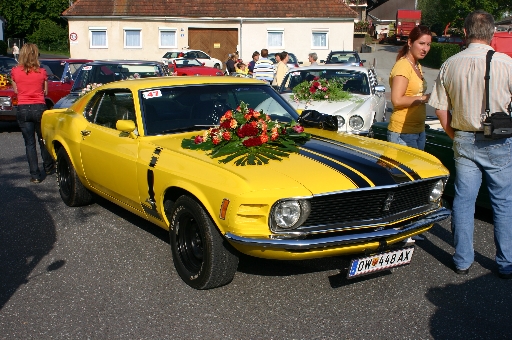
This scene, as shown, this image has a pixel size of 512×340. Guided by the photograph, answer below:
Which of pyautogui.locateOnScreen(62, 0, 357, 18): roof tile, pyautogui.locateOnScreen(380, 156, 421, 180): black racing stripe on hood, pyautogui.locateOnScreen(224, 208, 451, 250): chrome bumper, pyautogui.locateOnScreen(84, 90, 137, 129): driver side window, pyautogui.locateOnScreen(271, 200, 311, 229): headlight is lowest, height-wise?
pyautogui.locateOnScreen(224, 208, 451, 250): chrome bumper

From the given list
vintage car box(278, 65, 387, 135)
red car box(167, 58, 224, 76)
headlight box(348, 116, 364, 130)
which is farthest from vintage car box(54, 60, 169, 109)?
red car box(167, 58, 224, 76)

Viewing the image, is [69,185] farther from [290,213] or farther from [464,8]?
[464,8]

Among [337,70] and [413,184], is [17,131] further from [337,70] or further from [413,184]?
[413,184]

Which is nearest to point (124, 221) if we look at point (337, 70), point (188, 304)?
→ point (188, 304)

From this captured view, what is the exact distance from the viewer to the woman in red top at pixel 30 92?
821cm

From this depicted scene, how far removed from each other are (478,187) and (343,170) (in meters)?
1.25

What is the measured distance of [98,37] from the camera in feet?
120

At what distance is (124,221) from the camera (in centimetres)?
650

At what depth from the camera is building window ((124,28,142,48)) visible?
36500 millimetres

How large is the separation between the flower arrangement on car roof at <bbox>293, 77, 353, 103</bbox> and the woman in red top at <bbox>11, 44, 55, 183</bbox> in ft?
13.2

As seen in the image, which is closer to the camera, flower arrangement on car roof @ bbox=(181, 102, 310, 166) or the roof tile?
flower arrangement on car roof @ bbox=(181, 102, 310, 166)

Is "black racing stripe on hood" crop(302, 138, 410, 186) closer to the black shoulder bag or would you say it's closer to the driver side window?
the black shoulder bag

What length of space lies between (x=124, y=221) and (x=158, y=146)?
170cm

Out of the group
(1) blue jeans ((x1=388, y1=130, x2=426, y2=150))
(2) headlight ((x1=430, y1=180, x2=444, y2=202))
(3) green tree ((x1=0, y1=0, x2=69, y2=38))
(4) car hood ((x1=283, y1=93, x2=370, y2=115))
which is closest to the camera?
(2) headlight ((x1=430, y1=180, x2=444, y2=202))
